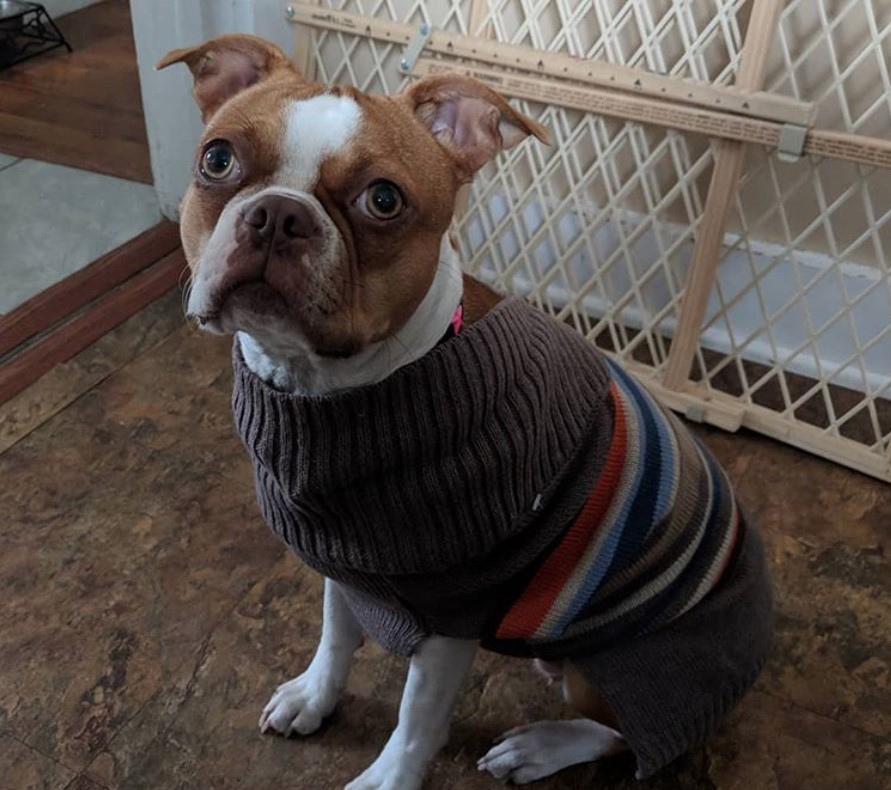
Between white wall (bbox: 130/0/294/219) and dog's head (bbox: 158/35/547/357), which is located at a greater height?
dog's head (bbox: 158/35/547/357)

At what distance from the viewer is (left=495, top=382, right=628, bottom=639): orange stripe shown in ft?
3.91

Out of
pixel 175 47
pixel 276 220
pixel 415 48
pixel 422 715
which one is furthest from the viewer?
pixel 175 47

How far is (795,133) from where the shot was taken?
186cm

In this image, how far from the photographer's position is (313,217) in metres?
0.97

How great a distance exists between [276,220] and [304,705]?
0.82 m

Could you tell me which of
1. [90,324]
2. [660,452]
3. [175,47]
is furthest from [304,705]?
[175,47]

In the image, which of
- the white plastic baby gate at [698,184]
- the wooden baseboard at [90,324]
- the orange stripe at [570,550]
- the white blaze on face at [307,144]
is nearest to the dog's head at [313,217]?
the white blaze on face at [307,144]

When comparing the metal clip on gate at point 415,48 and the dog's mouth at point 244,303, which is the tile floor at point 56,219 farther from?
the dog's mouth at point 244,303

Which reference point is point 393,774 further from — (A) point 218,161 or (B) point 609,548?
(A) point 218,161

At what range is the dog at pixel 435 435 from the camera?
1.01 meters

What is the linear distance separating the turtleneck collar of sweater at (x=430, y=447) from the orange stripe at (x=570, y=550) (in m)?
0.05

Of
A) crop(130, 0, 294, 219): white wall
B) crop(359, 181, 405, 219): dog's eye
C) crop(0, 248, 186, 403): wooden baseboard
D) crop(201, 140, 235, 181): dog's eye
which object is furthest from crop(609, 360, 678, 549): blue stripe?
crop(130, 0, 294, 219): white wall

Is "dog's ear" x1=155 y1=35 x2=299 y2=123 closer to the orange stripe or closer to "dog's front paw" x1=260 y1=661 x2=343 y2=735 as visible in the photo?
the orange stripe

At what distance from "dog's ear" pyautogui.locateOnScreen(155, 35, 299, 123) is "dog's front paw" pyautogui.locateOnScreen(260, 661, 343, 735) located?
82cm
